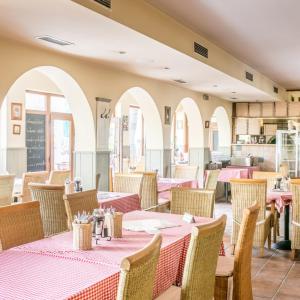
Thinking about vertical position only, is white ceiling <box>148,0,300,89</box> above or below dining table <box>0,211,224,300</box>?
above

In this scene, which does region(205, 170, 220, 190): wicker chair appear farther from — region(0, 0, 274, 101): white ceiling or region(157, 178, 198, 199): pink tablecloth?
region(0, 0, 274, 101): white ceiling

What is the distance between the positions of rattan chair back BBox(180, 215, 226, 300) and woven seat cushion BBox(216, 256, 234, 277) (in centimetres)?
55

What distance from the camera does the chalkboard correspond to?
9923 millimetres

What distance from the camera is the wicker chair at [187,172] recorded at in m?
8.69

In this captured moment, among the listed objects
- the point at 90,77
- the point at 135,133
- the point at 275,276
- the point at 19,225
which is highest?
the point at 90,77

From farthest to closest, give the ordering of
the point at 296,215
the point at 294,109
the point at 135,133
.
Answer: the point at 135,133 → the point at 294,109 → the point at 296,215

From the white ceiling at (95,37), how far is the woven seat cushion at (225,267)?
8.12ft

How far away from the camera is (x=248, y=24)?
6.22 metres

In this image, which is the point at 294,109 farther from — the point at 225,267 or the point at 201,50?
the point at 225,267

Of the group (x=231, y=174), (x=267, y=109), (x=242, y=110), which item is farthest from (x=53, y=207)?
(x=267, y=109)

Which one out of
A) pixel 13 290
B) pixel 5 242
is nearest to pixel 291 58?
pixel 5 242

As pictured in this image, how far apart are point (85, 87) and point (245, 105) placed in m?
7.70

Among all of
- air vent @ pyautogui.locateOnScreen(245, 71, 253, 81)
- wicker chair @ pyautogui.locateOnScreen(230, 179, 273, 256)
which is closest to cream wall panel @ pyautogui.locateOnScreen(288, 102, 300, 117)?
air vent @ pyautogui.locateOnScreen(245, 71, 253, 81)

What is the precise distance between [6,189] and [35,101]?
434 cm
